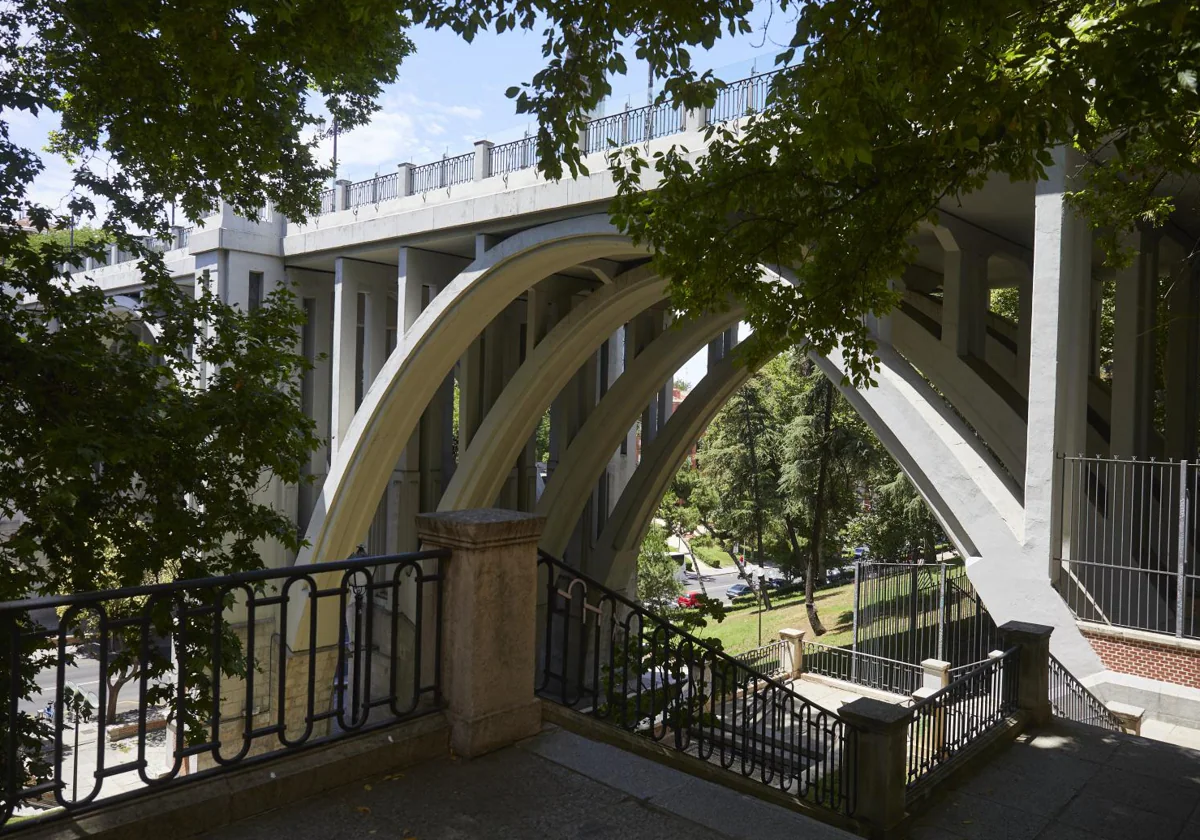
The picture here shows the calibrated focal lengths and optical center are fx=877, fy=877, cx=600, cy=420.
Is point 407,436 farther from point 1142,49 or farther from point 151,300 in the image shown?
point 1142,49

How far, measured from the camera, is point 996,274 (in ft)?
56.4

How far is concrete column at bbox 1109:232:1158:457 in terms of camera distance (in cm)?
1062

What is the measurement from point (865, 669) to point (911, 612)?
5.07ft

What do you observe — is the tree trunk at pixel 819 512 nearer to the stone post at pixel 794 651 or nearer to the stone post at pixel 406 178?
the stone post at pixel 794 651

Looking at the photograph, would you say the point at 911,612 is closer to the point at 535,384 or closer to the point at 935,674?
the point at 935,674

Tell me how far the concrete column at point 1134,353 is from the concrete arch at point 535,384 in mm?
7211

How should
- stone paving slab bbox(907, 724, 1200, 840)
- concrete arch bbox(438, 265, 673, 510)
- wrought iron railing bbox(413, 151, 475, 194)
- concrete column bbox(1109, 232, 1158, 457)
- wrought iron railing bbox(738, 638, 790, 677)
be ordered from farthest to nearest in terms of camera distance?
wrought iron railing bbox(738, 638, 790, 677) → concrete arch bbox(438, 265, 673, 510) → wrought iron railing bbox(413, 151, 475, 194) → concrete column bbox(1109, 232, 1158, 457) → stone paving slab bbox(907, 724, 1200, 840)

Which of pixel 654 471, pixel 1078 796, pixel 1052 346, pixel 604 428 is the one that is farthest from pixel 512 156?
pixel 1078 796

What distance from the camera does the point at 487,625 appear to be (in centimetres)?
440

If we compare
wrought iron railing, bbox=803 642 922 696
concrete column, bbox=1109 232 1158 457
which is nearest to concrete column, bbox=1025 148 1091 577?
concrete column, bbox=1109 232 1158 457

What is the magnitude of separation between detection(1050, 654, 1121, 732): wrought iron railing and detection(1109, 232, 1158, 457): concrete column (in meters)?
3.05

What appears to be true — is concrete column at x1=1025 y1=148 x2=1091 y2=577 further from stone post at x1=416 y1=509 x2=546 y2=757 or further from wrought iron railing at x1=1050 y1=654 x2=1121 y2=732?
stone post at x1=416 y1=509 x2=546 y2=757

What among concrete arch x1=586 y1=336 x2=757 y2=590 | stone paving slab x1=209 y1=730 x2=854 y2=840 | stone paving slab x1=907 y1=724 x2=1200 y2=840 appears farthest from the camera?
concrete arch x1=586 y1=336 x2=757 y2=590

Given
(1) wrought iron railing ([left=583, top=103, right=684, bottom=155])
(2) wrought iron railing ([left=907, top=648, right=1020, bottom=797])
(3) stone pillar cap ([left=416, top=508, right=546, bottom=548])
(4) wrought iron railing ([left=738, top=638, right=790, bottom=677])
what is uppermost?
(1) wrought iron railing ([left=583, top=103, right=684, bottom=155])
